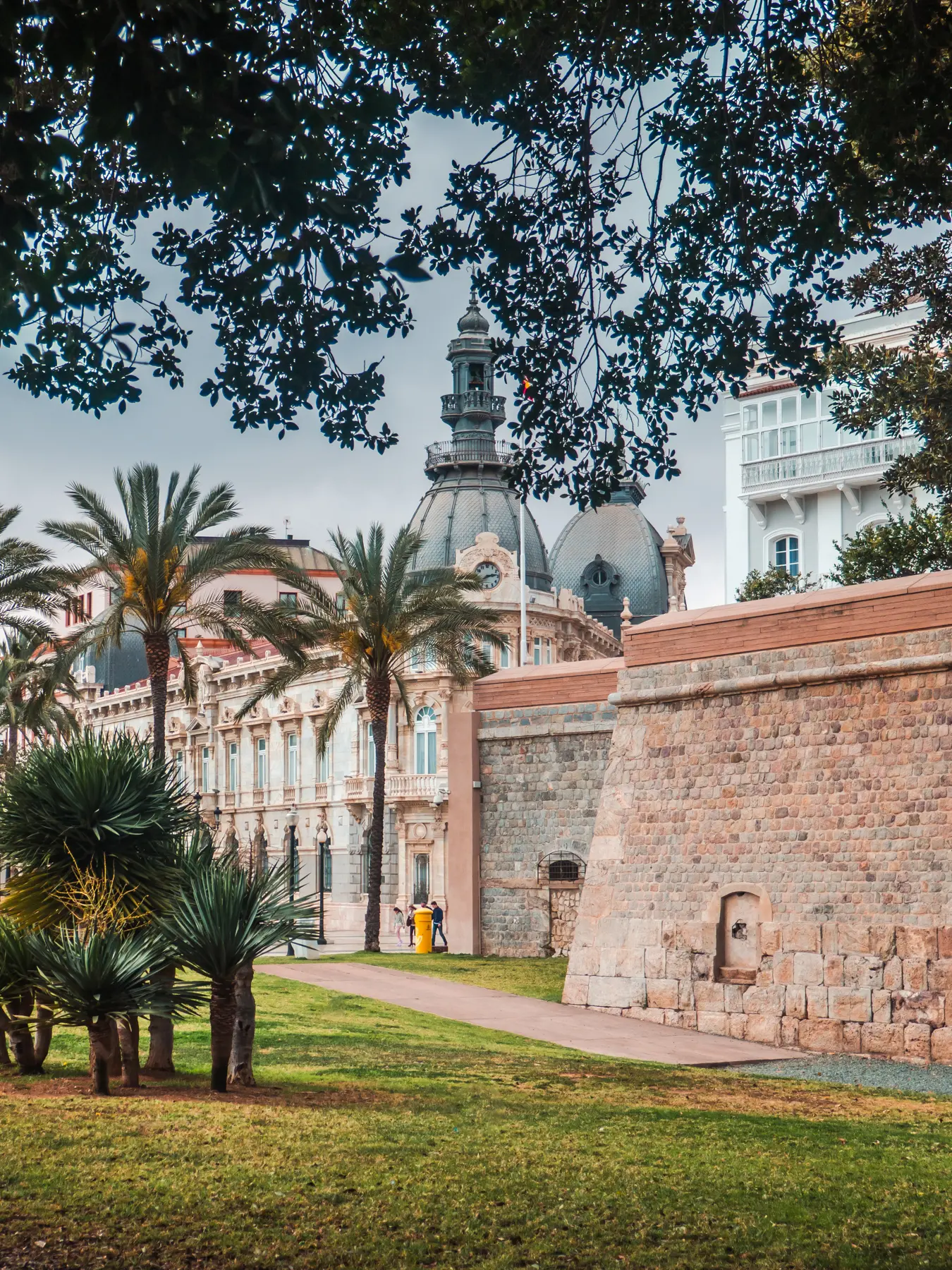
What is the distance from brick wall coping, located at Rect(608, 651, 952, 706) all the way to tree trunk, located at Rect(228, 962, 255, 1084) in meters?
10.1

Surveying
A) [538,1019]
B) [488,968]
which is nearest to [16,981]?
[538,1019]

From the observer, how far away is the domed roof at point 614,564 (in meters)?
64.1

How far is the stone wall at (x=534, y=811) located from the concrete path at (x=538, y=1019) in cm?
396

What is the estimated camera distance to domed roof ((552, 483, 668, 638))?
6406 centimetres

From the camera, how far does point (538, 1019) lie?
706 inches

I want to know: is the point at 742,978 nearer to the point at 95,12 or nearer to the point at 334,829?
the point at 95,12

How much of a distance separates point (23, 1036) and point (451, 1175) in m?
3.80

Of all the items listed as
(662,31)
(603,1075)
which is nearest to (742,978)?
(603,1075)

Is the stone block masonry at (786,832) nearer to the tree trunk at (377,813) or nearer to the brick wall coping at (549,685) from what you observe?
the brick wall coping at (549,685)

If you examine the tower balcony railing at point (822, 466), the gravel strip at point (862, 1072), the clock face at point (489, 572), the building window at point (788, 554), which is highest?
the tower balcony railing at point (822, 466)

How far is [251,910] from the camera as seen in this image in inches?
369

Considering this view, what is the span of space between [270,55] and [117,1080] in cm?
695

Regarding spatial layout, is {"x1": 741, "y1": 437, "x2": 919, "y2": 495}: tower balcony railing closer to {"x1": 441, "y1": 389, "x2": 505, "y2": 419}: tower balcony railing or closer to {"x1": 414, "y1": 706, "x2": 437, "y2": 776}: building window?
{"x1": 414, "y1": 706, "x2": 437, "y2": 776}: building window

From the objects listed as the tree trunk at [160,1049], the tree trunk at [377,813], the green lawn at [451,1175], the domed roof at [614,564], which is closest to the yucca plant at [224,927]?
the green lawn at [451,1175]
